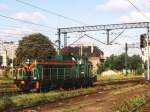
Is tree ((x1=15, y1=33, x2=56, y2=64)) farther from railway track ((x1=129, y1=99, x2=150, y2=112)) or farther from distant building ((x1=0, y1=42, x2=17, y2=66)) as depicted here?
railway track ((x1=129, y1=99, x2=150, y2=112))

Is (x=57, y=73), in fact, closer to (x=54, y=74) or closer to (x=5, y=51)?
(x=54, y=74)

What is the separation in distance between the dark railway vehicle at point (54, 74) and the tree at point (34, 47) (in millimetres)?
45493

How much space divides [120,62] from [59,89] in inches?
3240

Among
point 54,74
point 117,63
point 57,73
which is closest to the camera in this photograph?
point 54,74

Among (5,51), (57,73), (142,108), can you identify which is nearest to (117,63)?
(5,51)

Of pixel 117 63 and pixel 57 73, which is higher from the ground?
pixel 117 63

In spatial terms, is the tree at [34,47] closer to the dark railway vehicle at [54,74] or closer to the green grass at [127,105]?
the dark railway vehicle at [54,74]

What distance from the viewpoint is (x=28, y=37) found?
93562 mm

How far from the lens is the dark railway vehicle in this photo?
1218 inches

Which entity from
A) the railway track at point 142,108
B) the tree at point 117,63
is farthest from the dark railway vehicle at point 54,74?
the tree at point 117,63

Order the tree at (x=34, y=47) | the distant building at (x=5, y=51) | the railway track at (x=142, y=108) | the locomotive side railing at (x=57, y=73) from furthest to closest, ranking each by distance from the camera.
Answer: the tree at (x=34, y=47)
the distant building at (x=5, y=51)
the locomotive side railing at (x=57, y=73)
the railway track at (x=142, y=108)

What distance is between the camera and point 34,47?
288ft

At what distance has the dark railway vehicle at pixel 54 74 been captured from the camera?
3094 cm

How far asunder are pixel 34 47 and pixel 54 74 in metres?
55.0
